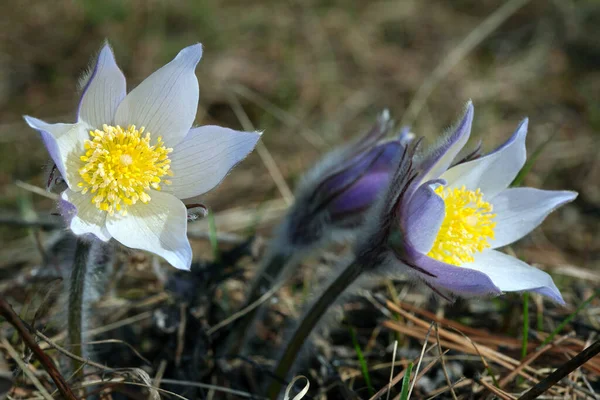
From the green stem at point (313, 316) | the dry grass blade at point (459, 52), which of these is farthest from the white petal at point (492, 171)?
the dry grass blade at point (459, 52)

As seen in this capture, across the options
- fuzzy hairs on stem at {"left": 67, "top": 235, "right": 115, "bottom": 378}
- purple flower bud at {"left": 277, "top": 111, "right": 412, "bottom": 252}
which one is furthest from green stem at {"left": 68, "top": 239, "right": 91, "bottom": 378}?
purple flower bud at {"left": 277, "top": 111, "right": 412, "bottom": 252}

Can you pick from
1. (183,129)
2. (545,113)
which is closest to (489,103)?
(545,113)

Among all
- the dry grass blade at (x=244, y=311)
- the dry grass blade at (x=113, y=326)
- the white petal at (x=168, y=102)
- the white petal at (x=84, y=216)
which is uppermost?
the white petal at (x=168, y=102)

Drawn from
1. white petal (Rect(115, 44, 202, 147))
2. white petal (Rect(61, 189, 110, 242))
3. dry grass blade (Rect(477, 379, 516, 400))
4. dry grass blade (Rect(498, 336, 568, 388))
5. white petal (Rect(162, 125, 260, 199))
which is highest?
white petal (Rect(115, 44, 202, 147))

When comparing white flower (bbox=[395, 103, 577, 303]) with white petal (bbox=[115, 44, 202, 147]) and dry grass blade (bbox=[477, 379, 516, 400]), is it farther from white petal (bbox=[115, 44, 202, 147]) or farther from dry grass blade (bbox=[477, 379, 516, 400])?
white petal (bbox=[115, 44, 202, 147])

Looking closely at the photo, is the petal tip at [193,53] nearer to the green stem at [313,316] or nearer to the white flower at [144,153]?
the white flower at [144,153]

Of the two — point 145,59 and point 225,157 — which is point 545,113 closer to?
point 145,59
